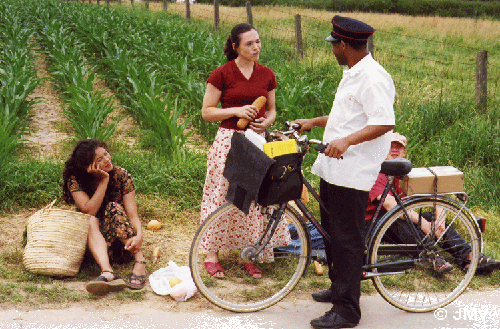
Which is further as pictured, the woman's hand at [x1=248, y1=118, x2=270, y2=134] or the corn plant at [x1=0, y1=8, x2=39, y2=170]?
the corn plant at [x1=0, y1=8, x2=39, y2=170]

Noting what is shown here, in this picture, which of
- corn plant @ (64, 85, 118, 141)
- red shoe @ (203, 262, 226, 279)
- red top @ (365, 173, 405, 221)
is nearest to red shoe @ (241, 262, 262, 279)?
red shoe @ (203, 262, 226, 279)

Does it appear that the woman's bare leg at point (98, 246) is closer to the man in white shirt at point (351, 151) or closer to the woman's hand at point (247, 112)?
the woman's hand at point (247, 112)

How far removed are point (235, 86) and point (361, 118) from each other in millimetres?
1090

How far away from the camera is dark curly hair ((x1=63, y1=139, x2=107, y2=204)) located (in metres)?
4.00

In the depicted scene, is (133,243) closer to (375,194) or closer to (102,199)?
(102,199)

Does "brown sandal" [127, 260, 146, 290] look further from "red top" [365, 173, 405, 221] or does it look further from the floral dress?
"red top" [365, 173, 405, 221]

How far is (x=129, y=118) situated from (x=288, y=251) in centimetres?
505

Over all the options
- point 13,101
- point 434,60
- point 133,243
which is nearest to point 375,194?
point 133,243

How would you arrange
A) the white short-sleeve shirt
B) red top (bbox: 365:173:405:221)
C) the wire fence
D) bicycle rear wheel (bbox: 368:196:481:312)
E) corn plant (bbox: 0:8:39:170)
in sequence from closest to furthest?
the white short-sleeve shirt
bicycle rear wheel (bbox: 368:196:481:312)
red top (bbox: 365:173:405:221)
corn plant (bbox: 0:8:39:170)
the wire fence

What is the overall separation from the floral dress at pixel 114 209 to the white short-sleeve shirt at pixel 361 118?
164 centimetres

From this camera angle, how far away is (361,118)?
3.11 metres

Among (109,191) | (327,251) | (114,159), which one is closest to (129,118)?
(114,159)

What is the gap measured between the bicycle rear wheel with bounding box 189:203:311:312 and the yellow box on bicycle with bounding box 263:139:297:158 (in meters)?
0.41

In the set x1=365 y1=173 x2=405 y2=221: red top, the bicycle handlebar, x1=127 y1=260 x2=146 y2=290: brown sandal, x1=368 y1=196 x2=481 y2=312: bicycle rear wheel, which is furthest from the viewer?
x1=365 y1=173 x2=405 y2=221: red top
